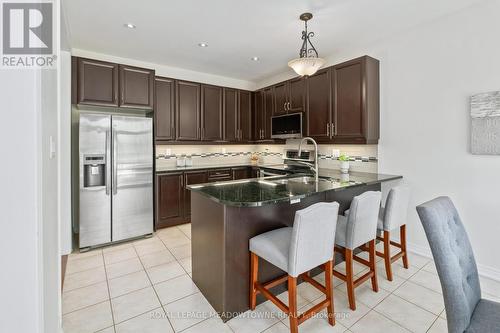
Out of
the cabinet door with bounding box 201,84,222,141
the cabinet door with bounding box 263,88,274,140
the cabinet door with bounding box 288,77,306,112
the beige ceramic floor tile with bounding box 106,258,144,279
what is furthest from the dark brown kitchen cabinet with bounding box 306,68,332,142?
the beige ceramic floor tile with bounding box 106,258,144,279

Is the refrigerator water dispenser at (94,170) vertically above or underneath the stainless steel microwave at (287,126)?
underneath

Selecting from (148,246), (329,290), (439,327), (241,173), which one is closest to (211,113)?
(241,173)

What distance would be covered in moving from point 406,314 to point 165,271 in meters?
2.23

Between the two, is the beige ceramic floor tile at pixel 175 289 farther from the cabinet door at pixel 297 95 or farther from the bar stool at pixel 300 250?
the cabinet door at pixel 297 95

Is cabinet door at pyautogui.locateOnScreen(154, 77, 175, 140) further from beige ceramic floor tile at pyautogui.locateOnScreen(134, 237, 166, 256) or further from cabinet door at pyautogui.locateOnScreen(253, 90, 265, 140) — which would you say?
cabinet door at pyautogui.locateOnScreen(253, 90, 265, 140)

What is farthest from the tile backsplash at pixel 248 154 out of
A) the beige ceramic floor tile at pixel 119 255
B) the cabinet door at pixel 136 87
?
the beige ceramic floor tile at pixel 119 255

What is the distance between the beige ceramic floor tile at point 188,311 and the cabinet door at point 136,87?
2.77 m

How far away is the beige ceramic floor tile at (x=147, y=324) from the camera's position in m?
1.76

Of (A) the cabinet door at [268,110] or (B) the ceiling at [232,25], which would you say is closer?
(B) the ceiling at [232,25]

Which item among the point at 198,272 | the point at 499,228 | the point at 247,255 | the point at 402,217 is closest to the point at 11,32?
the point at 247,255

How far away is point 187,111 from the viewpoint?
4258 mm

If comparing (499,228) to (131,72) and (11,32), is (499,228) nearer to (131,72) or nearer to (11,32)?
(11,32)

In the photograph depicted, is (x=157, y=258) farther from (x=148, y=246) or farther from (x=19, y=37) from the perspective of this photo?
(x=19, y=37)

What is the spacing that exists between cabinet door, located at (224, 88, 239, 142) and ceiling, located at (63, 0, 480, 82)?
89 cm
